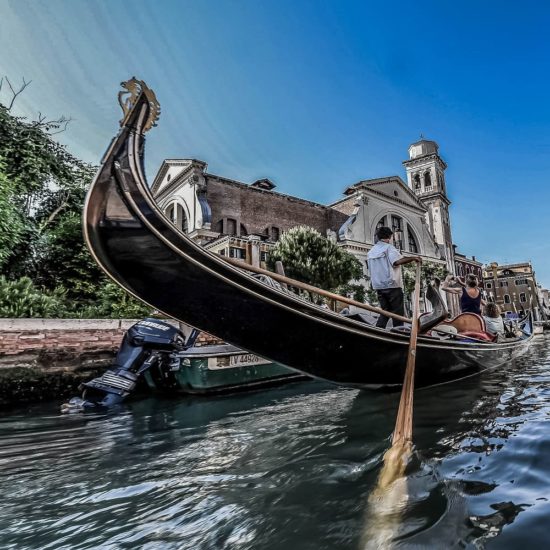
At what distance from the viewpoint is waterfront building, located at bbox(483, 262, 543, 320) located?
137 ft

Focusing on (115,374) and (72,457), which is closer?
(72,457)

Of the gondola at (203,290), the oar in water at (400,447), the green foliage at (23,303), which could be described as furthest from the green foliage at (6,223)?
the oar in water at (400,447)

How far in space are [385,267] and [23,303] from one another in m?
5.16

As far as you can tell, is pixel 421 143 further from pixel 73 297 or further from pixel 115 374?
pixel 115 374

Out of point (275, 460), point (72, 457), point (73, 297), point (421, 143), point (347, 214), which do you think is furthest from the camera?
point (421, 143)

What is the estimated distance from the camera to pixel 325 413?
319cm

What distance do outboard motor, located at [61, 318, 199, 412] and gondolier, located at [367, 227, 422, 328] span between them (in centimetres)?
236

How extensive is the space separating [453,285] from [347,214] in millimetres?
16998

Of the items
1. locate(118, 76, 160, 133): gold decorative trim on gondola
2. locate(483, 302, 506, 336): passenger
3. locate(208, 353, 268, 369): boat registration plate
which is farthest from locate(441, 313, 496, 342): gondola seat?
locate(118, 76, 160, 133): gold decorative trim on gondola

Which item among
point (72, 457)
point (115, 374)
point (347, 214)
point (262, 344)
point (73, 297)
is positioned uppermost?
point (347, 214)

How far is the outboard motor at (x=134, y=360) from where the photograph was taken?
12.8 ft

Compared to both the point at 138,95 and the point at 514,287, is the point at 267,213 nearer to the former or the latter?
the point at 138,95

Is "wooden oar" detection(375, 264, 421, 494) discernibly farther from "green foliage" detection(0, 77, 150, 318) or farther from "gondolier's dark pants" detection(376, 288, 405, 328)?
"green foliage" detection(0, 77, 150, 318)

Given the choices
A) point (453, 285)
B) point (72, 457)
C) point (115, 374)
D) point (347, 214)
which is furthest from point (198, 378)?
point (347, 214)
